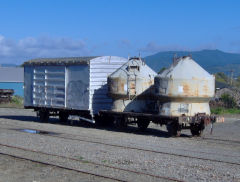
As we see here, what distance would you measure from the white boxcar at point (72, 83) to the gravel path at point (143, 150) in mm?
1403

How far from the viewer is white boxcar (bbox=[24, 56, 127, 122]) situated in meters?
21.9

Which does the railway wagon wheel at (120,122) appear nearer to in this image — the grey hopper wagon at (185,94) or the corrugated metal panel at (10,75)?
the grey hopper wagon at (185,94)

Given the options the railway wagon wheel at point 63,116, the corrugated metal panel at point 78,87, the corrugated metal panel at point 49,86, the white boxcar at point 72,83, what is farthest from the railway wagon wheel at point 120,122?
the railway wagon wheel at point 63,116

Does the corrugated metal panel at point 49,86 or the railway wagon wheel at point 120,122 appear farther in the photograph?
the corrugated metal panel at point 49,86

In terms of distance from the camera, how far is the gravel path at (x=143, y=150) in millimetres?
11328

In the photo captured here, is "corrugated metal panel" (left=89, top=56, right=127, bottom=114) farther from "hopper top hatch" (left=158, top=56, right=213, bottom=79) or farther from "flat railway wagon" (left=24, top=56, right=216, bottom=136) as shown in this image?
"hopper top hatch" (left=158, top=56, right=213, bottom=79)

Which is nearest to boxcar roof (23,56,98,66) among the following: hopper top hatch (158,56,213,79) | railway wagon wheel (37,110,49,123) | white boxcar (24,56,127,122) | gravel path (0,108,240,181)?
white boxcar (24,56,127,122)

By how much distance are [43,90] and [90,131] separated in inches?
199

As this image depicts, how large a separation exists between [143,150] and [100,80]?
8197 mm

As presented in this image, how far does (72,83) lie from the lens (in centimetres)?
2278

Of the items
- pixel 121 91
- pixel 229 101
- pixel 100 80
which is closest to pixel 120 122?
pixel 121 91

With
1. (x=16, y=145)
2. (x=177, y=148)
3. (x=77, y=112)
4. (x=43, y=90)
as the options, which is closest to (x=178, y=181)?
(x=177, y=148)

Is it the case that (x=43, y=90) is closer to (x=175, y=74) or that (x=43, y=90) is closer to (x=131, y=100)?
(x=131, y=100)

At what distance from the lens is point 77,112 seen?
75.3 ft
